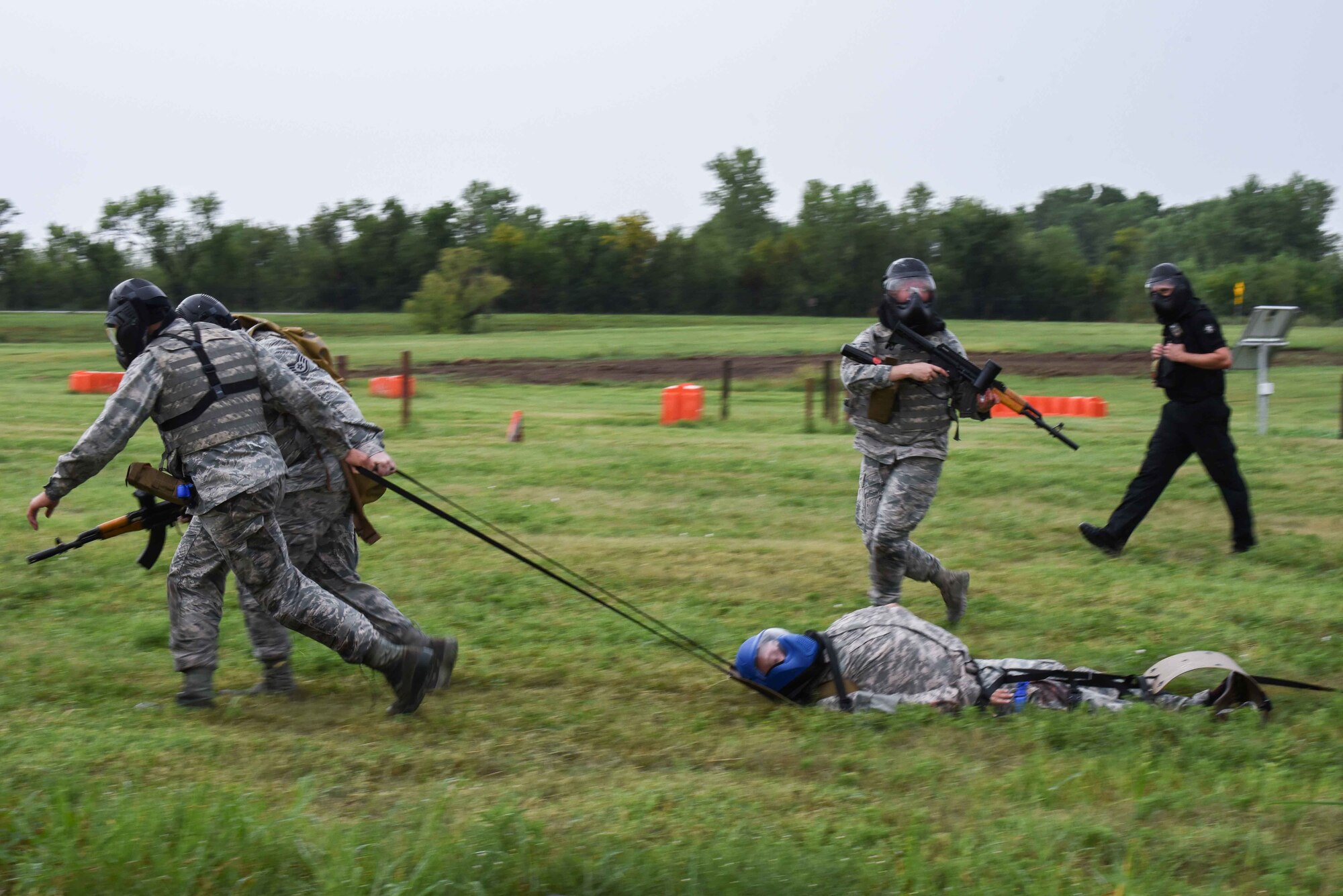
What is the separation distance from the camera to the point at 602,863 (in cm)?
374

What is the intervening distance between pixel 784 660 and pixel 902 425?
2.03 metres

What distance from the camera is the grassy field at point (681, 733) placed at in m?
3.77

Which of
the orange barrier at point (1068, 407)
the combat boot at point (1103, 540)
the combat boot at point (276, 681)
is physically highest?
the orange barrier at point (1068, 407)

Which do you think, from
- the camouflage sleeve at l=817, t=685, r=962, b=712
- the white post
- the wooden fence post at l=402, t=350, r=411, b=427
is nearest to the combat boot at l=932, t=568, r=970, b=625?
the camouflage sleeve at l=817, t=685, r=962, b=712

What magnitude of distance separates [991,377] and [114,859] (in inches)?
203

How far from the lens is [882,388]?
275 inches

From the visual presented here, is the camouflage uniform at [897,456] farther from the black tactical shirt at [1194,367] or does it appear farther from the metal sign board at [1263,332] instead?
the metal sign board at [1263,332]

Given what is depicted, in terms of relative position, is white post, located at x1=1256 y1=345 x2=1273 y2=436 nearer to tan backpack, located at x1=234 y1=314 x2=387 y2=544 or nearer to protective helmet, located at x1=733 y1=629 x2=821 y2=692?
protective helmet, located at x1=733 y1=629 x2=821 y2=692

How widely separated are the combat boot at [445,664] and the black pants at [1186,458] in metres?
5.48

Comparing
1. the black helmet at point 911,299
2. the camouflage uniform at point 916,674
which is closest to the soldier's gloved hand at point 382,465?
the camouflage uniform at point 916,674

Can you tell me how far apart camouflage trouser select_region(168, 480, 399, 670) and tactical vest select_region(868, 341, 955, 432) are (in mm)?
3056

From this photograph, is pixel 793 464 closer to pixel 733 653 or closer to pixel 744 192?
pixel 733 653

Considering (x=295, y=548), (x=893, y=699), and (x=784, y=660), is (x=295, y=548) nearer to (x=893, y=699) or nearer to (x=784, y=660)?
(x=784, y=660)

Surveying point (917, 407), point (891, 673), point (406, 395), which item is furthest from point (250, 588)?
point (406, 395)
